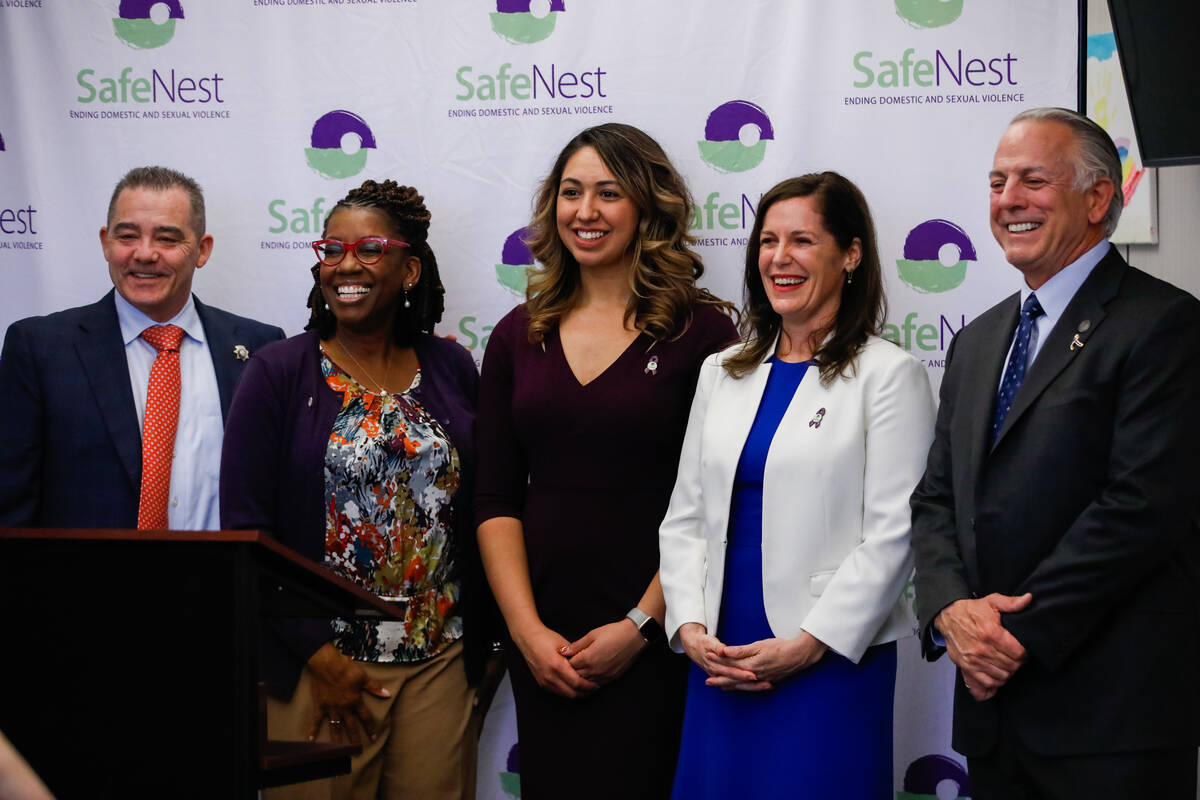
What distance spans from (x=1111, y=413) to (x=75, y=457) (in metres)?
2.65

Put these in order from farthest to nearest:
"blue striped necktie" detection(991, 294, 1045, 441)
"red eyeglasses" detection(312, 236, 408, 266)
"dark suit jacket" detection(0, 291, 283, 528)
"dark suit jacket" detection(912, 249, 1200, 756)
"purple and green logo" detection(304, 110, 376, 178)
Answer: "purple and green logo" detection(304, 110, 376, 178) → "dark suit jacket" detection(0, 291, 283, 528) → "red eyeglasses" detection(312, 236, 408, 266) → "blue striped necktie" detection(991, 294, 1045, 441) → "dark suit jacket" detection(912, 249, 1200, 756)

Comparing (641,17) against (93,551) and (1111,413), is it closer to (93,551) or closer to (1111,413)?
(1111,413)

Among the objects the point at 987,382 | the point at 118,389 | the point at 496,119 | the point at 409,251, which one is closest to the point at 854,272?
the point at 987,382

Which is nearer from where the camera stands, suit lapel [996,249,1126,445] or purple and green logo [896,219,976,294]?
suit lapel [996,249,1126,445]

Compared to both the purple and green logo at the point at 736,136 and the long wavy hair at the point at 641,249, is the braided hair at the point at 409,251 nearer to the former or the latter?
the long wavy hair at the point at 641,249

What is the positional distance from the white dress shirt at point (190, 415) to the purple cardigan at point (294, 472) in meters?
0.35

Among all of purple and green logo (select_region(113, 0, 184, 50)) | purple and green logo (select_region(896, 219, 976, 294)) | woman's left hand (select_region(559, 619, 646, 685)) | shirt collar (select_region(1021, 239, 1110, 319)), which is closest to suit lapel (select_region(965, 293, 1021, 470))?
shirt collar (select_region(1021, 239, 1110, 319))

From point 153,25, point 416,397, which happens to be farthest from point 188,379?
point 153,25

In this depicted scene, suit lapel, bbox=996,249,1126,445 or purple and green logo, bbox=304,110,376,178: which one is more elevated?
purple and green logo, bbox=304,110,376,178

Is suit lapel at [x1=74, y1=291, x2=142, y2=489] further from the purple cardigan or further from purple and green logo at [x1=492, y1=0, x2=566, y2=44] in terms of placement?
purple and green logo at [x1=492, y1=0, x2=566, y2=44]

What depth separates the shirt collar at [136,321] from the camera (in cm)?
357

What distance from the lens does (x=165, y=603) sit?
188cm

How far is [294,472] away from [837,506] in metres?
1.36

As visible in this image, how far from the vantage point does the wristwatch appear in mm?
2949
